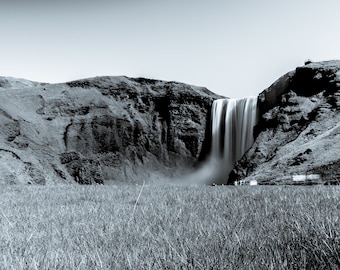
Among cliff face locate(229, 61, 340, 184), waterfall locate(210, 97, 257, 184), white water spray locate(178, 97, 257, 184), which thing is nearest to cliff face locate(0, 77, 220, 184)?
white water spray locate(178, 97, 257, 184)

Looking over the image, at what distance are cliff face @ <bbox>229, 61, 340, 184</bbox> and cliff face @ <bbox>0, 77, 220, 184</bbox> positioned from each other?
540 inches

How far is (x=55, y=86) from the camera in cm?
5322

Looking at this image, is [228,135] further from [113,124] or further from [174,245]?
[174,245]

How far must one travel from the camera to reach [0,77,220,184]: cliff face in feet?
140

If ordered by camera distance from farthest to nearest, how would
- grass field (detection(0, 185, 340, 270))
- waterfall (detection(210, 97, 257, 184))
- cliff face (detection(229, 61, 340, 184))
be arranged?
waterfall (detection(210, 97, 257, 184)) < cliff face (detection(229, 61, 340, 184)) < grass field (detection(0, 185, 340, 270))

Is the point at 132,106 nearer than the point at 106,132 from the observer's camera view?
No

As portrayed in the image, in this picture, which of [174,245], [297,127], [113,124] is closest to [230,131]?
[297,127]

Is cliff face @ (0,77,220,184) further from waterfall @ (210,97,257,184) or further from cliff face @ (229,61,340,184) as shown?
cliff face @ (229,61,340,184)

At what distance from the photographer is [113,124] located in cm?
4916

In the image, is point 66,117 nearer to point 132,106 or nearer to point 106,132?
point 106,132

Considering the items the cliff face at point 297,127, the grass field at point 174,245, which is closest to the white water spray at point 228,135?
the cliff face at point 297,127

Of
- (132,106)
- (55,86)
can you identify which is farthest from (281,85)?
(55,86)

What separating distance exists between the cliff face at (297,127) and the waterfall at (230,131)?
1476 millimetres

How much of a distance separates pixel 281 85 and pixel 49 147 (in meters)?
24.2
